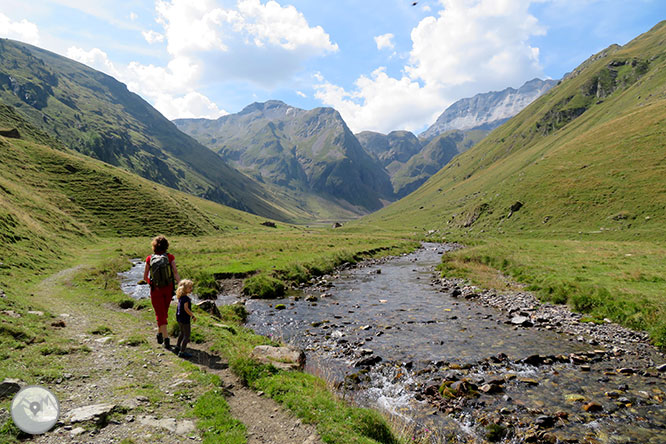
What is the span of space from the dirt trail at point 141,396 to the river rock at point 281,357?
1387 millimetres

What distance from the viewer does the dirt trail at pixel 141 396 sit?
6.95m

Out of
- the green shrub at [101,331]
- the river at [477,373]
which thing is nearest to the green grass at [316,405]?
the river at [477,373]

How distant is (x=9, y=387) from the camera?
752 cm

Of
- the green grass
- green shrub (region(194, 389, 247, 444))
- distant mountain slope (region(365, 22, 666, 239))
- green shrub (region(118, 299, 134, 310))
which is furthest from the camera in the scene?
distant mountain slope (region(365, 22, 666, 239))

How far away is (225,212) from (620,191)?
166 m

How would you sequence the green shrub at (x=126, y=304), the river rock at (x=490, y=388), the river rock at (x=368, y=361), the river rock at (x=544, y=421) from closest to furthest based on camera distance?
the river rock at (x=544, y=421)
the river rock at (x=490, y=388)
the river rock at (x=368, y=361)
the green shrub at (x=126, y=304)

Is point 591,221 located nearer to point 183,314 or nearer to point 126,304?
point 183,314

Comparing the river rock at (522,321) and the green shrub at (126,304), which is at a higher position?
the green shrub at (126,304)

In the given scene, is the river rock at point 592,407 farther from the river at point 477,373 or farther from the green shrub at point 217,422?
the green shrub at point 217,422

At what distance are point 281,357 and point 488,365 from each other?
32.4ft

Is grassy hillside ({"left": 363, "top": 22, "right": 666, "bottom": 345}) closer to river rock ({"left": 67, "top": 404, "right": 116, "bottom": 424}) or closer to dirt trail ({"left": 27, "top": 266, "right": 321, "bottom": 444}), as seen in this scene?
dirt trail ({"left": 27, "top": 266, "right": 321, "bottom": 444})

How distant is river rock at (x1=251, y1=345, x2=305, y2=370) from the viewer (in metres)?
12.0

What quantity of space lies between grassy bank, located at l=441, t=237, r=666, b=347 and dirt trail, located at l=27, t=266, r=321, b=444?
1978 centimetres

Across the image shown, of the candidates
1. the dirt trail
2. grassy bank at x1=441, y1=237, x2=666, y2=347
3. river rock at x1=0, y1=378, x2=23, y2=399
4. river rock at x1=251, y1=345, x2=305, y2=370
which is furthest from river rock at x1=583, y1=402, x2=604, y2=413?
river rock at x1=0, y1=378, x2=23, y2=399
